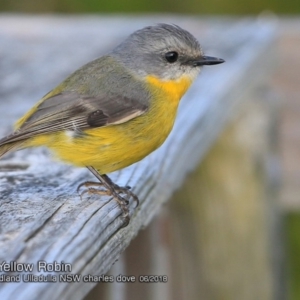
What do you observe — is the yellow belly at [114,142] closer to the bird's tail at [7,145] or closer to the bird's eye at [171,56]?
the bird's tail at [7,145]

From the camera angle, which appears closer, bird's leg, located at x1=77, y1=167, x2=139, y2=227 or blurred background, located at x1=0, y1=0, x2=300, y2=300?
Result: bird's leg, located at x1=77, y1=167, x2=139, y2=227

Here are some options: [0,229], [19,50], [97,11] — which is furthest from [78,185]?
[97,11]

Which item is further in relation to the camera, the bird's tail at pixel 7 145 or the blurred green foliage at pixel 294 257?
the blurred green foliage at pixel 294 257

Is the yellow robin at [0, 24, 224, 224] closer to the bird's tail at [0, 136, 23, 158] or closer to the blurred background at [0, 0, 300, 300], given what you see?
the bird's tail at [0, 136, 23, 158]

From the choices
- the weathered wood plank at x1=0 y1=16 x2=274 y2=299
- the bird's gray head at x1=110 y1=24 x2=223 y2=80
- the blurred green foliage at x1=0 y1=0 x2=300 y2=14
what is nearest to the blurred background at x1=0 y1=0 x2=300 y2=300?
the blurred green foliage at x1=0 y1=0 x2=300 y2=14

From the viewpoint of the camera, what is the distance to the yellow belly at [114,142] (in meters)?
2.97

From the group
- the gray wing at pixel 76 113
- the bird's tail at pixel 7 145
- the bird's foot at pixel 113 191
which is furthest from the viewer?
the gray wing at pixel 76 113

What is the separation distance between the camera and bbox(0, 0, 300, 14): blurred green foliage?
7.52 meters

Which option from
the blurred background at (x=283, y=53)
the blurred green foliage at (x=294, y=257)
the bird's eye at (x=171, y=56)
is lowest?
the blurred green foliage at (x=294, y=257)

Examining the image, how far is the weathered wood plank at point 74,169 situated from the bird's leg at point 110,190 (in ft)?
0.12

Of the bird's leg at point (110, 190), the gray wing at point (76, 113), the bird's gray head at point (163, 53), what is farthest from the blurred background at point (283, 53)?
the bird's leg at point (110, 190)

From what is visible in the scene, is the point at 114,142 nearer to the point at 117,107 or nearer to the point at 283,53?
the point at 117,107

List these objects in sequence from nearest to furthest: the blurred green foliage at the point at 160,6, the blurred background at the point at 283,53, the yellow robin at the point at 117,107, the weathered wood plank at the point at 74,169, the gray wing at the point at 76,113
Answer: the weathered wood plank at the point at 74,169 → the yellow robin at the point at 117,107 → the gray wing at the point at 76,113 → the blurred background at the point at 283,53 → the blurred green foliage at the point at 160,6

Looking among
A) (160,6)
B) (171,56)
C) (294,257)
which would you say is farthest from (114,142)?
(160,6)
